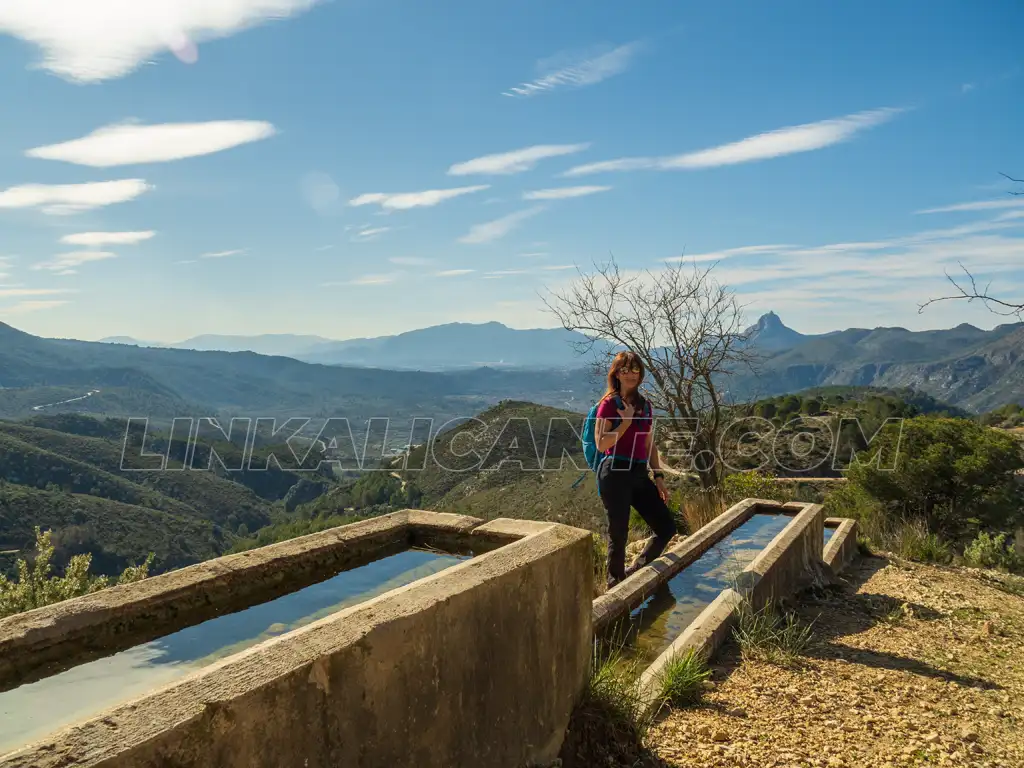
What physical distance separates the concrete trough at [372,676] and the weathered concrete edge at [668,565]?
5.07 ft

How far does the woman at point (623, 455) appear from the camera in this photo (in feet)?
16.1

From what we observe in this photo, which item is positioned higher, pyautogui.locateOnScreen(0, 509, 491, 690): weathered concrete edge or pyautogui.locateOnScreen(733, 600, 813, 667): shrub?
pyautogui.locateOnScreen(0, 509, 491, 690): weathered concrete edge

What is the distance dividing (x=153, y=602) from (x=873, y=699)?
3.66 metres

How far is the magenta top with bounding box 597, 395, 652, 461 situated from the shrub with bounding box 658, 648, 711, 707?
4.96ft

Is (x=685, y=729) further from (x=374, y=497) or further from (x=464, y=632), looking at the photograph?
(x=374, y=497)

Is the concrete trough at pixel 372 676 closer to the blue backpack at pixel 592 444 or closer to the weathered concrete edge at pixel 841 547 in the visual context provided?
the blue backpack at pixel 592 444

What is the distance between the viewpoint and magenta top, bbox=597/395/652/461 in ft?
16.2

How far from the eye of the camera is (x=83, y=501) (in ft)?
192

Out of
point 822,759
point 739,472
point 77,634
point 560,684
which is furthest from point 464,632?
point 739,472

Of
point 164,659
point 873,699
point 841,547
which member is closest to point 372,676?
point 164,659

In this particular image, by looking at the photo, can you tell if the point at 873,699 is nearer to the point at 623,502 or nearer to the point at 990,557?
the point at 623,502

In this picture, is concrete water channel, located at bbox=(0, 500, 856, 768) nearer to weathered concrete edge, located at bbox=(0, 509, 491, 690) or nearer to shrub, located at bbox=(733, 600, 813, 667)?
weathered concrete edge, located at bbox=(0, 509, 491, 690)

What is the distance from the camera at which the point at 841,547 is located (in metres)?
7.57

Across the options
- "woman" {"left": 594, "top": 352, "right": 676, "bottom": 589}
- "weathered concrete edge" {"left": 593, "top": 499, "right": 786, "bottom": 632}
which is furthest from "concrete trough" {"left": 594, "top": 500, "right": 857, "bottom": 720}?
"woman" {"left": 594, "top": 352, "right": 676, "bottom": 589}
